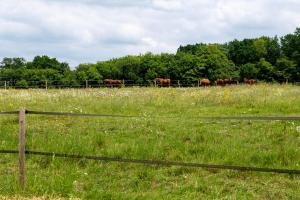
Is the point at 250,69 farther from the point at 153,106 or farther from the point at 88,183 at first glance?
the point at 88,183

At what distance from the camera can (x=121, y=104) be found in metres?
17.2

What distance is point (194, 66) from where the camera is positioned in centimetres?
9300

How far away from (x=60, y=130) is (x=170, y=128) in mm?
2982

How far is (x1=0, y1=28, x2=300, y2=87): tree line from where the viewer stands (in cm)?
9119

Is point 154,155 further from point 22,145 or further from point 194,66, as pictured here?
point 194,66

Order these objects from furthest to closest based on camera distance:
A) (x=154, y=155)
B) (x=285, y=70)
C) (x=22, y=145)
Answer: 1. (x=285, y=70)
2. (x=154, y=155)
3. (x=22, y=145)

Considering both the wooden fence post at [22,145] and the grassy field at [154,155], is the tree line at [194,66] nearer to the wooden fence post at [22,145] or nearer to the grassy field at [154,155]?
the grassy field at [154,155]

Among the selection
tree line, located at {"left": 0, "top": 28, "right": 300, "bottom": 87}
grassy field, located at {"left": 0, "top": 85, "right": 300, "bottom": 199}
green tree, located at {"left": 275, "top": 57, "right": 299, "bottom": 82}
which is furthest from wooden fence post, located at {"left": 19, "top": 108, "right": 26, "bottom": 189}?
green tree, located at {"left": 275, "top": 57, "right": 299, "bottom": 82}

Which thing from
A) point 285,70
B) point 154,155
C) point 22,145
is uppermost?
point 285,70

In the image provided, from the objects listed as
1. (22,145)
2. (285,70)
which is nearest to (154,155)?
(22,145)

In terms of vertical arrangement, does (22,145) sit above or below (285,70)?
below

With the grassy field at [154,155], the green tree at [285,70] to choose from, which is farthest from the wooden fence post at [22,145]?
the green tree at [285,70]

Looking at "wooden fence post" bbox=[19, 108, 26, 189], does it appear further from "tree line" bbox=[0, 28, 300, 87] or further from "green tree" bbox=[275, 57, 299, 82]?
"green tree" bbox=[275, 57, 299, 82]

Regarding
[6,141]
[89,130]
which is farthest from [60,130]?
[6,141]
